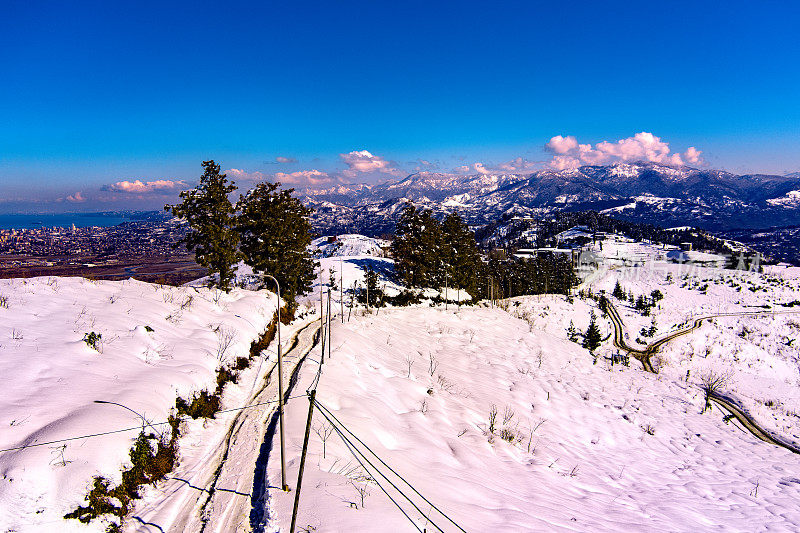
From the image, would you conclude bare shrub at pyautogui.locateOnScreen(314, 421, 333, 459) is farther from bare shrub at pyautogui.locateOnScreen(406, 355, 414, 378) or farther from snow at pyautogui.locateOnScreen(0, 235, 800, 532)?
bare shrub at pyautogui.locateOnScreen(406, 355, 414, 378)

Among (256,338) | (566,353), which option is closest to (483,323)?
(566,353)

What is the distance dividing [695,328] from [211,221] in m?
77.3

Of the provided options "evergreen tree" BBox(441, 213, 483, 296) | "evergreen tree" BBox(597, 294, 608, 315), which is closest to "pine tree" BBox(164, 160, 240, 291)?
"evergreen tree" BBox(441, 213, 483, 296)

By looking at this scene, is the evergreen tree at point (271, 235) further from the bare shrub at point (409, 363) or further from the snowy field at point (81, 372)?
the bare shrub at point (409, 363)

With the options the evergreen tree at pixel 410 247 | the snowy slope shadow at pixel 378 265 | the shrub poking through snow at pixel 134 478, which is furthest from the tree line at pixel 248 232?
the snowy slope shadow at pixel 378 265

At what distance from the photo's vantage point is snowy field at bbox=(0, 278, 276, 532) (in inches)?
274

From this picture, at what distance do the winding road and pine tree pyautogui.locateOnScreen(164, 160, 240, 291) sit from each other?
3812cm

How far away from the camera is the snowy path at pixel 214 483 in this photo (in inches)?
305

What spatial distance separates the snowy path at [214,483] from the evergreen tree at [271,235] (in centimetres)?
2150

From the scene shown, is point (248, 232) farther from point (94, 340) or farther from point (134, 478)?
point (134, 478)

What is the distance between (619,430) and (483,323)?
16.7 metres

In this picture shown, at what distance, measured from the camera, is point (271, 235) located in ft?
106

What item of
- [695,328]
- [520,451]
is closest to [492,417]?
[520,451]

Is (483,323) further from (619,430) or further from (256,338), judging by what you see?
(256,338)
